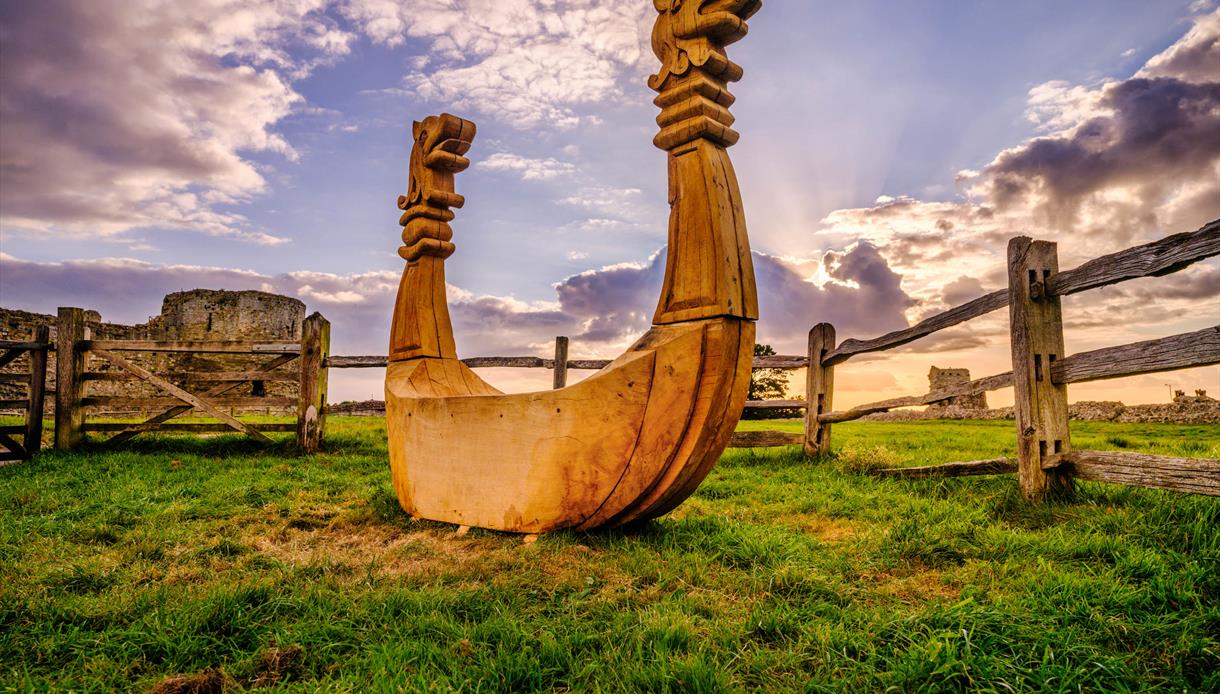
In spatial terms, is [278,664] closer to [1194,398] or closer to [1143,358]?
[1143,358]

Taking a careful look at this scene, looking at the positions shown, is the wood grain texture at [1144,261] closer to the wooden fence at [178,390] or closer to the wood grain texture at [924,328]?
the wood grain texture at [924,328]

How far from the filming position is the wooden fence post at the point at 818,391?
6969 millimetres

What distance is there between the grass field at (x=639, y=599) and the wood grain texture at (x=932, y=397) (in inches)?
28.5

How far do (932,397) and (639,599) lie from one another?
4.05 meters

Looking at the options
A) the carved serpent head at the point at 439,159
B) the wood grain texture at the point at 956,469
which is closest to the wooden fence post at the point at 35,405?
the carved serpent head at the point at 439,159

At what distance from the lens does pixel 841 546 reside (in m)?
3.43

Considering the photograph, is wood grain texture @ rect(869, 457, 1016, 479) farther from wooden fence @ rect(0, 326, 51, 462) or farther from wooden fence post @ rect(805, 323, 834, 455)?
wooden fence @ rect(0, 326, 51, 462)

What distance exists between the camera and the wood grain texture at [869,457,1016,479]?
14.5 ft

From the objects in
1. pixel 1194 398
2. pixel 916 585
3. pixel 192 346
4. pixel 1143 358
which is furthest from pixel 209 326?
pixel 1194 398

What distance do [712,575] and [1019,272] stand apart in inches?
124

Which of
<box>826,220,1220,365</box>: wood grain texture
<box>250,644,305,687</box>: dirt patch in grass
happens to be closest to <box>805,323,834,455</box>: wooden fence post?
<box>826,220,1220,365</box>: wood grain texture

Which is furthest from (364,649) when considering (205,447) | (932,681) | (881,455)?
(205,447)

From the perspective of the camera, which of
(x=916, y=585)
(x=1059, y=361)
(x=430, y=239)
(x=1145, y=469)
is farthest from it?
(x=430, y=239)

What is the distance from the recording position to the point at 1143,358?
138 inches
